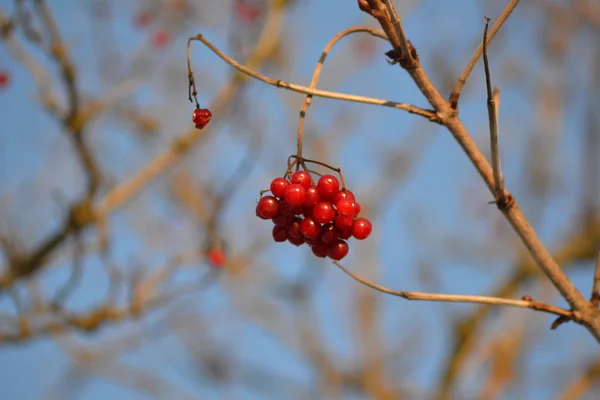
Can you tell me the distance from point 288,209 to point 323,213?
78mm

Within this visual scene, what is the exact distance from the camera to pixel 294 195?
3.90 ft

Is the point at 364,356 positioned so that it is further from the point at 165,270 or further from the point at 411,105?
the point at 411,105

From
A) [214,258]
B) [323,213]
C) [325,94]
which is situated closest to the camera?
[325,94]

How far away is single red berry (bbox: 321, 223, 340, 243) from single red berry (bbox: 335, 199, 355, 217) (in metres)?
0.05

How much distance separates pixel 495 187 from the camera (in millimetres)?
1178

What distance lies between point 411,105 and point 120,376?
528cm

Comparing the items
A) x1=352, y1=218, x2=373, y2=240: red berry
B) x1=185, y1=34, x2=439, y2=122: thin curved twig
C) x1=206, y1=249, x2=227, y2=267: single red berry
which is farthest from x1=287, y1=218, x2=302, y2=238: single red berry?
x1=206, y1=249, x2=227, y2=267: single red berry

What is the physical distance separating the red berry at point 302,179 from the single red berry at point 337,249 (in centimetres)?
15

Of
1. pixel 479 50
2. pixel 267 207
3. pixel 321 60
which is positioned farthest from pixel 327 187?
pixel 479 50

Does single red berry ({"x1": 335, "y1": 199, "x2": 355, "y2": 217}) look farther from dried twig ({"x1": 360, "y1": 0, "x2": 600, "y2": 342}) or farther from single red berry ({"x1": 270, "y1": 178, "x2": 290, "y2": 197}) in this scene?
dried twig ({"x1": 360, "y1": 0, "x2": 600, "y2": 342})

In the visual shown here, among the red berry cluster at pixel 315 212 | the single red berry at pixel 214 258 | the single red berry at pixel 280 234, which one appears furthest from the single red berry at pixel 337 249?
the single red berry at pixel 214 258

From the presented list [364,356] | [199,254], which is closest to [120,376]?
[364,356]

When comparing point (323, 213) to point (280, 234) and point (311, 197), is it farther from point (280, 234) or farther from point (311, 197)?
point (280, 234)

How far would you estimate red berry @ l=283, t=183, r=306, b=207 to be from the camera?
1188 millimetres
